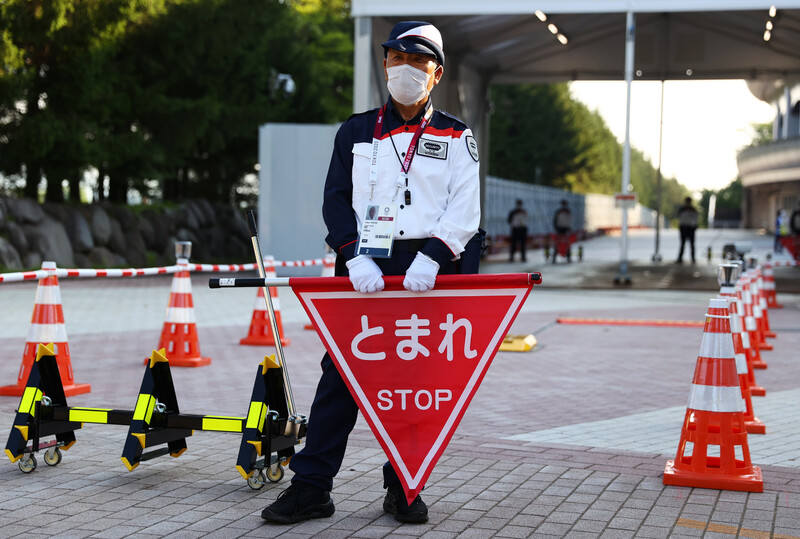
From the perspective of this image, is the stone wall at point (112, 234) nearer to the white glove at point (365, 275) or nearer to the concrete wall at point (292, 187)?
the concrete wall at point (292, 187)

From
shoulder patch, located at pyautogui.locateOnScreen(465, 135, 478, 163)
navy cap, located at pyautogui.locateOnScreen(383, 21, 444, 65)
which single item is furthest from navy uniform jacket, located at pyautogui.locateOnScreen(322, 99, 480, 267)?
navy cap, located at pyautogui.locateOnScreen(383, 21, 444, 65)

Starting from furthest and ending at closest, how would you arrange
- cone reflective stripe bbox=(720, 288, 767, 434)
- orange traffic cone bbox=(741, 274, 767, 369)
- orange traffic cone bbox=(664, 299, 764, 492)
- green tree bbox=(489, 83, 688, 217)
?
green tree bbox=(489, 83, 688, 217) → orange traffic cone bbox=(741, 274, 767, 369) → cone reflective stripe bbox=(720, 288, 767, 434) → orange traffic cone bbox=(664, 299, 764, 492)

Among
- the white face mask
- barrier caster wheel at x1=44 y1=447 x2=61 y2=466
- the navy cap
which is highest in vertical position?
the navy cap

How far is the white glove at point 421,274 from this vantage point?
4285 mm

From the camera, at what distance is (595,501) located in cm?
491

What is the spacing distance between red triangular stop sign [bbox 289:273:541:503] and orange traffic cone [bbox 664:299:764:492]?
1447 millimetres

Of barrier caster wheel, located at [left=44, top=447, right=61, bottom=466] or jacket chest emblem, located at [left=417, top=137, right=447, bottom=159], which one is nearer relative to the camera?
jacket chest emblem, located at [left=417, top=137, right=447, bottom=159]

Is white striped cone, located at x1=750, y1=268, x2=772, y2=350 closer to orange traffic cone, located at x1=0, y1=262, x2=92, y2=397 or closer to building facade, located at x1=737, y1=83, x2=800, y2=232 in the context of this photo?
orange traffic cone, located at x1=0, y1=262, x2=92, y2=397

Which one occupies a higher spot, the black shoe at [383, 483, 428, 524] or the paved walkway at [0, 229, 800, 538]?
the black shoe at [383, 483, 428, 524]

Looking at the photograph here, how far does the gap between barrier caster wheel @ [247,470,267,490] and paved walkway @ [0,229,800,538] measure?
0.21ft

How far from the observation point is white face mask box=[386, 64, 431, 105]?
4.50 meters

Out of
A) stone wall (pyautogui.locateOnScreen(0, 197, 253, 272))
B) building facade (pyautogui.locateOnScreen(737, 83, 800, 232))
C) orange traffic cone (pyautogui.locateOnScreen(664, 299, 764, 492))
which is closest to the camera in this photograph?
orange traffic cone (pyautogui.locateOnScreen(664, 299, 764, 492))

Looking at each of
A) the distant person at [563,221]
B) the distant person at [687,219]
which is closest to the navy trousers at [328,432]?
the distant person at [687,219]

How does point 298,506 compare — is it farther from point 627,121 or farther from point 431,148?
point 627,121
